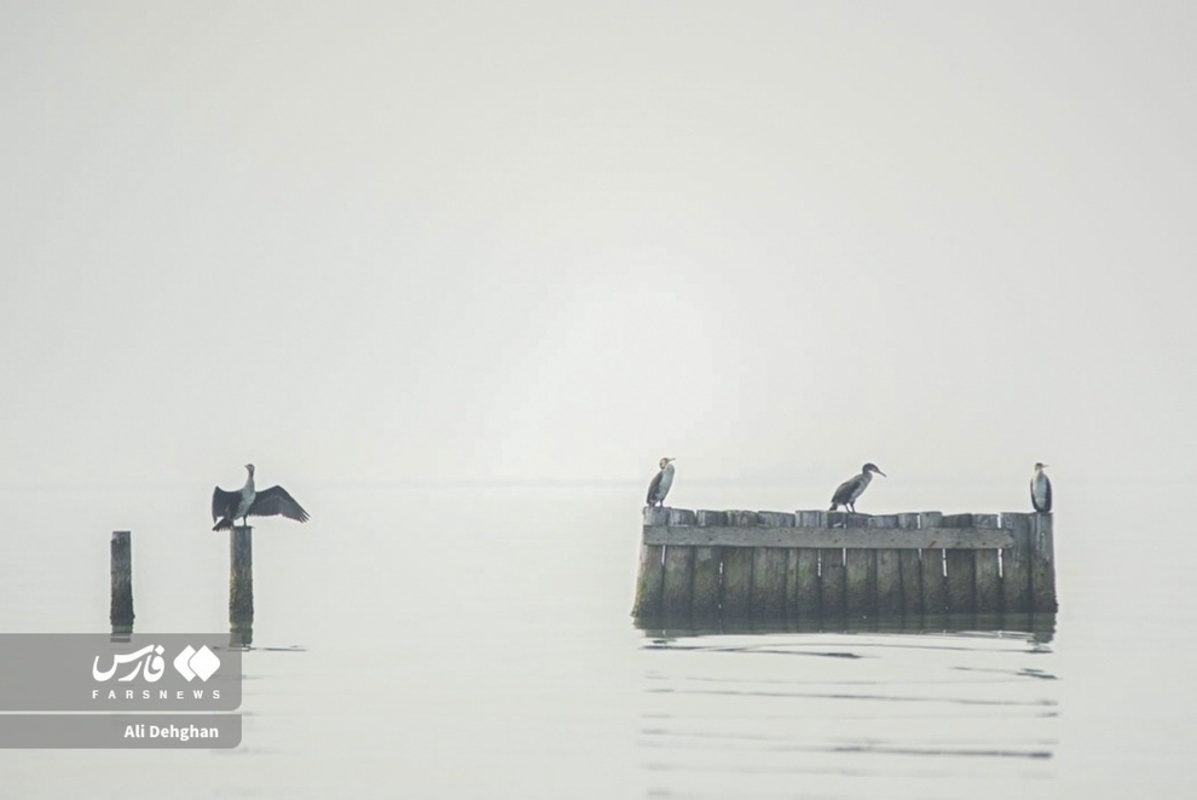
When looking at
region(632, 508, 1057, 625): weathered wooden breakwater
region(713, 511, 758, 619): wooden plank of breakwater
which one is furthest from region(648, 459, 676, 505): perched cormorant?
region(713, 511, 758, 619): wooden plank of breakwater

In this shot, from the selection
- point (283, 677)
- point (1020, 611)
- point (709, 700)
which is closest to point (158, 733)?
point (283, 677)

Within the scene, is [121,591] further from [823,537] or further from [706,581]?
[823,537]

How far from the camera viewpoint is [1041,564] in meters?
31.8

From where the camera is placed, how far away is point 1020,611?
32.0 meters

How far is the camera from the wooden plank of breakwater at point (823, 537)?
31.2 m

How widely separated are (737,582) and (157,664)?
8849mm

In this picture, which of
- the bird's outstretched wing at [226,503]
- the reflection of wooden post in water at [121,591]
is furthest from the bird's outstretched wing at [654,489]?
the reflection of wooden post in water at [121,591]

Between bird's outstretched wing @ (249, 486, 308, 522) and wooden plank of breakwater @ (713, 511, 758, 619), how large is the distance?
7729 millimetres

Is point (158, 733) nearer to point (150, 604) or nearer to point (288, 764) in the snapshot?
point (288, 764)

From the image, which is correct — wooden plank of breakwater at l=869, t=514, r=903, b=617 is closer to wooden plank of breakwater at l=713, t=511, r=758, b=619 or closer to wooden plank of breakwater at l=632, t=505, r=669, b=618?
wooden plank of breakwater at l=713, t=511, r=758, b=619

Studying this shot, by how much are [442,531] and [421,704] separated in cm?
5850
